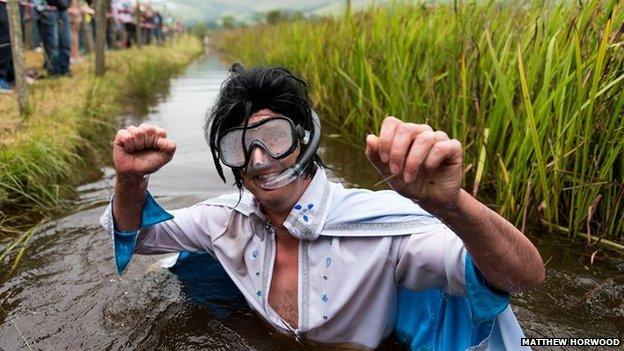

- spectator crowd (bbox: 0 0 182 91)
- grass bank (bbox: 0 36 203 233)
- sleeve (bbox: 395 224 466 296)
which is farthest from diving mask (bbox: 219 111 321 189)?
spectator crowd (bbox: 0 0 182 91)

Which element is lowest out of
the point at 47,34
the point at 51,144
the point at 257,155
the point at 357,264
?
the point at 51,144

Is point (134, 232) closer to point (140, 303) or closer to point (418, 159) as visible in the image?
point (140, 303)

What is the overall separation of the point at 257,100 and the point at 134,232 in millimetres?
782

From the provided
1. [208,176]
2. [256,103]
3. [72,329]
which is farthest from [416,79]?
[72,329]

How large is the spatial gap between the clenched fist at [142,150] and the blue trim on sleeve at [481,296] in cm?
110

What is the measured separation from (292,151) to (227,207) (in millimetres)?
504

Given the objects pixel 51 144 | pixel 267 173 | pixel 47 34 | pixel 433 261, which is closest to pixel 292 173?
pixel 267 173

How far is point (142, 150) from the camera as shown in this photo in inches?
78.3

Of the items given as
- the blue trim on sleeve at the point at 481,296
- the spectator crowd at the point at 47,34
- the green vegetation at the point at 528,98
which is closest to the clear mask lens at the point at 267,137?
the green vegetation at the point at 528,98

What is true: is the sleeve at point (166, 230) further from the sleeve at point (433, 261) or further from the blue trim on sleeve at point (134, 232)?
the sleeve at point (433, 261)

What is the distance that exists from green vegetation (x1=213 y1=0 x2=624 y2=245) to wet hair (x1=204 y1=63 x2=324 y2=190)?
1.07 ft

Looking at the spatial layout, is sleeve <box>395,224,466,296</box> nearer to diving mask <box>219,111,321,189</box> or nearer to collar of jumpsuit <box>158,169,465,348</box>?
collar of jumpsuit <box>158,169,465,348</box>

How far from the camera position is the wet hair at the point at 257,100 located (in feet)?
6.45

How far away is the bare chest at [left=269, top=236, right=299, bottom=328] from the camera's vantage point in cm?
208
